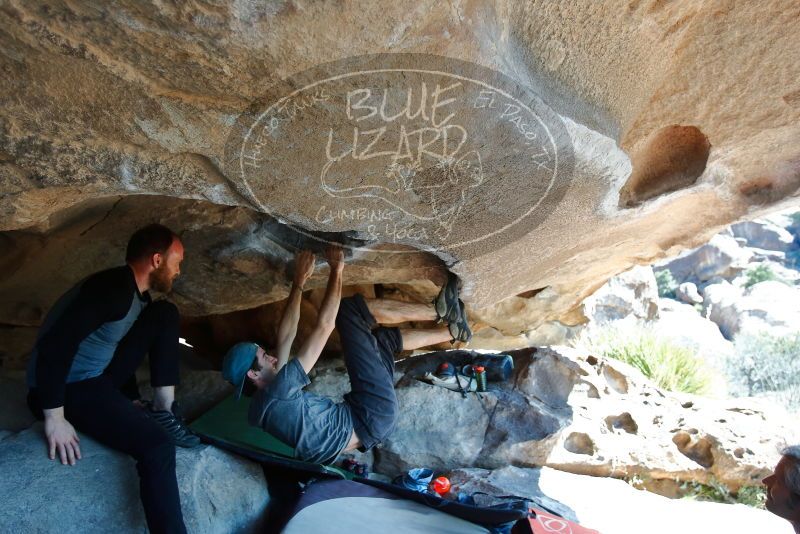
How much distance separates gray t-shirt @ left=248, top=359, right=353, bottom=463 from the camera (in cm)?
270

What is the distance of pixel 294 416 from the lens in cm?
270

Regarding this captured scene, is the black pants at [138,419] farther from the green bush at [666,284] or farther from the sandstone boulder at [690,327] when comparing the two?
the green bush at [666,284]

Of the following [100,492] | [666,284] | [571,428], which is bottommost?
[100,492]

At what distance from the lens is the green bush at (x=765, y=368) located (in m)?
8.57

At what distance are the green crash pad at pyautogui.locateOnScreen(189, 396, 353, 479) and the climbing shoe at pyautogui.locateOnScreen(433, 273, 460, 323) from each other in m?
1.08

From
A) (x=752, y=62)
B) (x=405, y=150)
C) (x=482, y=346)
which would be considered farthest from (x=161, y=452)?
(x=482, y=346)

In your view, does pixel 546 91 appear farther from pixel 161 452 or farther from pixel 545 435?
pixel 545 435

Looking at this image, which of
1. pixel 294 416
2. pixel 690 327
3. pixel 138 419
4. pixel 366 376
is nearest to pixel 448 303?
pixel 366 376

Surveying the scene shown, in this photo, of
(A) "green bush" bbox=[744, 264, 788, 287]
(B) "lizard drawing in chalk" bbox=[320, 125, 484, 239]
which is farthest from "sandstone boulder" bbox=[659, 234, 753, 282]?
(B) "lizard drawing in chalk" bbox=[320, 125, 484, 239]

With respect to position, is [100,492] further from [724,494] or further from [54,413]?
[724,494]

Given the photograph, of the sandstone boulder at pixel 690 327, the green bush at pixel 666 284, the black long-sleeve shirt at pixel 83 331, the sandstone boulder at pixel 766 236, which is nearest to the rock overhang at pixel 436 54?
the black long-sleeve shirt at pixel 83 331

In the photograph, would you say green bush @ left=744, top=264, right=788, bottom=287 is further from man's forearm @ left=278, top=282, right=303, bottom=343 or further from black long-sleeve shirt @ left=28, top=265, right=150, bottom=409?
black long-sleeve shirt @ left=28, top=265, right=150, bottom=409

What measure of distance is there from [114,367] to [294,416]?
2.78 feet

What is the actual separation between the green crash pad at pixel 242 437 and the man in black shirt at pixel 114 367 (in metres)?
0.25
